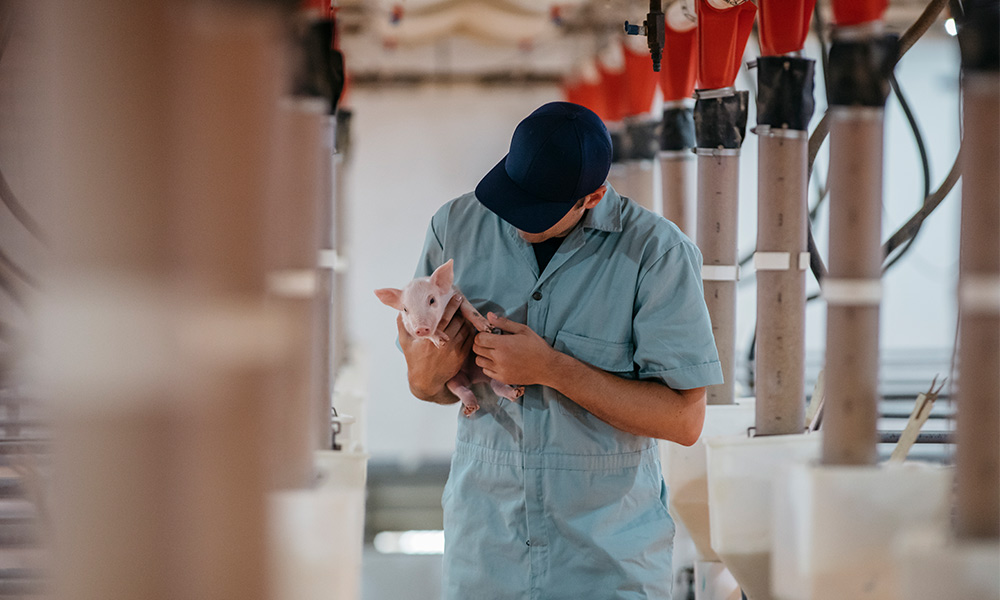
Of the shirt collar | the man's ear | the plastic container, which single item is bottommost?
the plastic container

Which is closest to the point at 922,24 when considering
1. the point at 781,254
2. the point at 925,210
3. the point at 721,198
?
the point at 925,210

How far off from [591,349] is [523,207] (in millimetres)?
183

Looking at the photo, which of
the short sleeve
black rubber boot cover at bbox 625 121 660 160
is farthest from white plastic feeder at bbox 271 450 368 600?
black rubber boot cover at bbox 625 121 660 160

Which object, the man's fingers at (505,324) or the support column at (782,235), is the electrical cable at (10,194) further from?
the support column at (782,235)

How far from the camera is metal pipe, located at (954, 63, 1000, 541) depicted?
881mm

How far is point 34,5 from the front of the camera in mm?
234

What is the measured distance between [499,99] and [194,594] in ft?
11.9

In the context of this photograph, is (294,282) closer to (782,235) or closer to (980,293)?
(980,293)

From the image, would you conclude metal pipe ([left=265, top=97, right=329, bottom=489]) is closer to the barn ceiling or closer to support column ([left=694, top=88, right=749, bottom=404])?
support column ([left=694, top=88, right=749, bottom=404])

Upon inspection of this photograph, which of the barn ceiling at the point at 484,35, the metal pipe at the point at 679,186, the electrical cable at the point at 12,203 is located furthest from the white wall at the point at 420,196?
the electrical cable at the point at 12,203

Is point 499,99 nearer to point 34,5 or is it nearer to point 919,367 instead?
point 919,367

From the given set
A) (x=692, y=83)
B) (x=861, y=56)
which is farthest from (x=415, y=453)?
(x=861, y=56)

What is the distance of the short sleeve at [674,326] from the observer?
0.84 m

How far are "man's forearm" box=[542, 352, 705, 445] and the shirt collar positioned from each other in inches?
6.4
